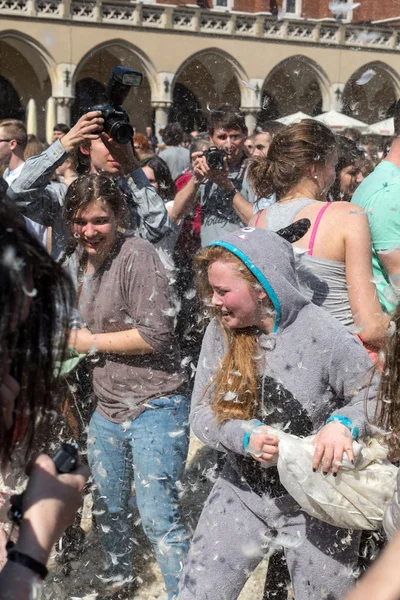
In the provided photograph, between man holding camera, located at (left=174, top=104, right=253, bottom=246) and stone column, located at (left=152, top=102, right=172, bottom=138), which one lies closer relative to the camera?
man holding camera, located at (left=174, top=104, right=253, bottom=246)

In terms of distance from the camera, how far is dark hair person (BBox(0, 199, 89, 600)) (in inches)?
57.5

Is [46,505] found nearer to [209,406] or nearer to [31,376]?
[31,376]

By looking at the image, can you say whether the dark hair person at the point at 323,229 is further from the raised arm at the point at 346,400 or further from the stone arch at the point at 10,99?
the stone arch at the point at 10,99

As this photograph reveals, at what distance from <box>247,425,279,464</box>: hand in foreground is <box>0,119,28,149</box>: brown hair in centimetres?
366

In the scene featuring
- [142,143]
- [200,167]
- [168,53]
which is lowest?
[168,53]

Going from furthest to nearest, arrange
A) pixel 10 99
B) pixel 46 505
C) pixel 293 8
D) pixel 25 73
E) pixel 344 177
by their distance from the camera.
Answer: pixel 10 99, pixel 25 73, pixel 293 8, pixel 344 177, pixel 46 505

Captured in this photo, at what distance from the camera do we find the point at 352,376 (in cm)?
266

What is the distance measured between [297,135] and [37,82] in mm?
24690

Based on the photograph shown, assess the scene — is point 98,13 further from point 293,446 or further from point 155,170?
point 293,446

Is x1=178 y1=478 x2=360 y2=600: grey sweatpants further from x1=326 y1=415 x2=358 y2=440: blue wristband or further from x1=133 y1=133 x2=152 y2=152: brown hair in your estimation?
x1=133 y1=133 x2=152 y2=152: brown hair

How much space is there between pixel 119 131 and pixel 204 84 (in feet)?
88.8

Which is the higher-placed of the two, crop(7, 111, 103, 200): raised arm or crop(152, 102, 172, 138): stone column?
crop(7, 111, 103, 200): raised arm

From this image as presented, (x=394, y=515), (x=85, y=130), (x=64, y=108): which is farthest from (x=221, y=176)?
(x=64, y=108)

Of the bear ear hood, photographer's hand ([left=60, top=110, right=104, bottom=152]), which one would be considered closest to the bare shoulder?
the bear ear hood
